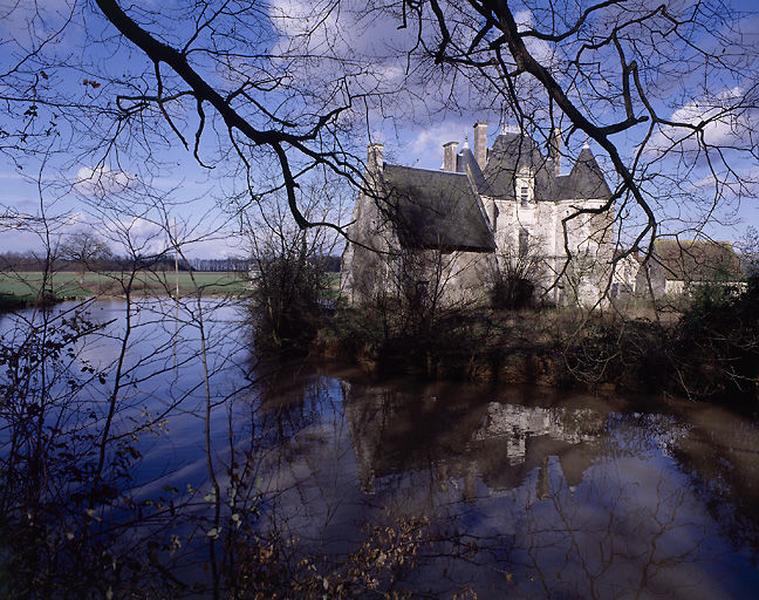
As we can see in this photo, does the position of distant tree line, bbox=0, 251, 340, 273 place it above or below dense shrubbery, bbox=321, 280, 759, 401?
above

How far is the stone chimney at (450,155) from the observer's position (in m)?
30.8

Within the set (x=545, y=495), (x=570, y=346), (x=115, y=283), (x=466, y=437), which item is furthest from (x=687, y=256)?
(x=570, y=346)

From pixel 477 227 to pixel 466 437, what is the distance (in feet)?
58.2

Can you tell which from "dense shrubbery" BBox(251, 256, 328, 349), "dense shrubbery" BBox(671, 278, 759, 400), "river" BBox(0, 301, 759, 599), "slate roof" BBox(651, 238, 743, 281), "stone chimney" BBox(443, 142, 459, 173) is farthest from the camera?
"stone chimney" BBox(443, 142, 459, 173)

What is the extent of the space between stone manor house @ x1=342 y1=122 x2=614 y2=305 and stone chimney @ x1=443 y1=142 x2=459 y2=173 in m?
0.07

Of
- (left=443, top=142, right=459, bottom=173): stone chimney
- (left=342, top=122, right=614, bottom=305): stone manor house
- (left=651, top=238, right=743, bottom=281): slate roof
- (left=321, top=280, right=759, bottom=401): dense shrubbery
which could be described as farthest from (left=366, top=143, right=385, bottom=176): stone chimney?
(left=443, top=142, right=459, bottom=173): stone chimney

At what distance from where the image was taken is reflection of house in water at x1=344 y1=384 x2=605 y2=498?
24.3ft

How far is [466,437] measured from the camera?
29.8ft

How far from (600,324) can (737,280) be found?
8.69ft

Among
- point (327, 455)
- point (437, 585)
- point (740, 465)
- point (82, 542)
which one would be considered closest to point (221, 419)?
point (327, 455)

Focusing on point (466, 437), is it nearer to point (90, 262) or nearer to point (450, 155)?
point (90, 262)

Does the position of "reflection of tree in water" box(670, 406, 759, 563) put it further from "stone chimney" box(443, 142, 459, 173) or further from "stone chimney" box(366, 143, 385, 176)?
"stone chimney" box(443, 142, 459, 173)

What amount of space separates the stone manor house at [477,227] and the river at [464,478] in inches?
83.6

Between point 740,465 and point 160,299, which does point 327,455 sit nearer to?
point 160,299
